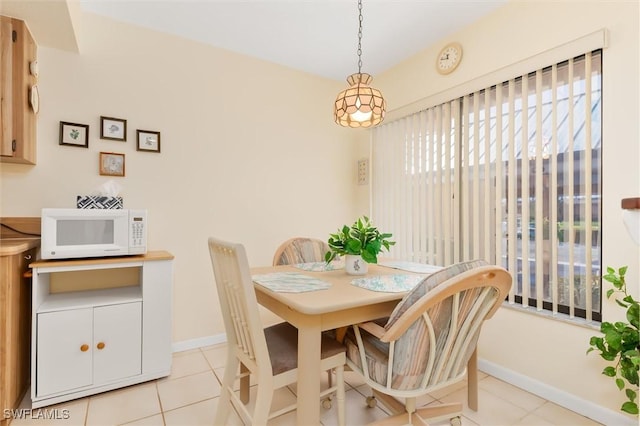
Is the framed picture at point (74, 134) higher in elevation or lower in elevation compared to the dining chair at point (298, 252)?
higher

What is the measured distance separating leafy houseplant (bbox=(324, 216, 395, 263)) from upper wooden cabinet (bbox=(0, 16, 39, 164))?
1.95 m

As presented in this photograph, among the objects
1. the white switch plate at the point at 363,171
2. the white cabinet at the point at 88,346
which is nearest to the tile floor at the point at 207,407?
the white cabinet at the point at 88,346

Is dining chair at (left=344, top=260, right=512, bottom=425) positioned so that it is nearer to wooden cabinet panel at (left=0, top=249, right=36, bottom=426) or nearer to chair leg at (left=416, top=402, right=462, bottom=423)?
chair leg at (left=416, top=402, right=462, bottom=423)

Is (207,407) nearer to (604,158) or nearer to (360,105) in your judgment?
(360,105)

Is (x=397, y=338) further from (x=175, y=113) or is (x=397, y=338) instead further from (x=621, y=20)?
(x=175, y=113)

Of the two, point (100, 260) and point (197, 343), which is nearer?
point (100, 260)

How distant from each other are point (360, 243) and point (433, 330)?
0.66 metres

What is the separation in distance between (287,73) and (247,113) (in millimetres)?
621

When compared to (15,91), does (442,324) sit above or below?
below

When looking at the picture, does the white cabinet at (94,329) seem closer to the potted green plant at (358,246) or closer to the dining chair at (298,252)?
the dining chair at (298,252)

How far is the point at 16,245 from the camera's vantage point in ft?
5.62

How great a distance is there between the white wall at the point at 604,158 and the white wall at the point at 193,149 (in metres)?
1.66

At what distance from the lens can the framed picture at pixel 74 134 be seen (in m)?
2.20

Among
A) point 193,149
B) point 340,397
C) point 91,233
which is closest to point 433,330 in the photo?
point 340,397
